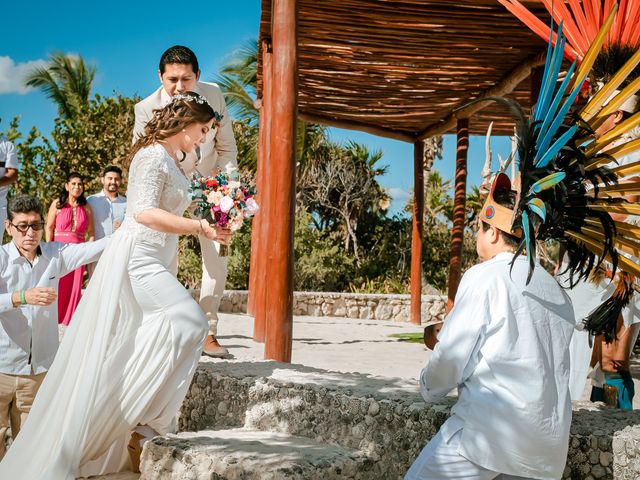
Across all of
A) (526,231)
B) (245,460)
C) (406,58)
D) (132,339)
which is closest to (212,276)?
(132,339)

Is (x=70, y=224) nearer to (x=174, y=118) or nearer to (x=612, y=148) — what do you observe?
(x=174, y=118)

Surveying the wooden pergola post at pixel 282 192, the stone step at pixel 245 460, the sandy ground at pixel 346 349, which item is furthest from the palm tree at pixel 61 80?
the stone step at pixel 245 460

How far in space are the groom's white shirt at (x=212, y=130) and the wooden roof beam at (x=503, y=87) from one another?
7.37ft

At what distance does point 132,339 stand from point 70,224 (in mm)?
3785

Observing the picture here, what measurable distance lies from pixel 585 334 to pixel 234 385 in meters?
2.14

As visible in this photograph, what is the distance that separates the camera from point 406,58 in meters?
7.42

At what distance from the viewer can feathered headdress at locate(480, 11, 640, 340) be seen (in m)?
2.48

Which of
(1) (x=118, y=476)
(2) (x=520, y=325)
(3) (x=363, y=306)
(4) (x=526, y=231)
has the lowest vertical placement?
(1) (x=118, y=476)

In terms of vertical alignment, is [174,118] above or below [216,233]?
above

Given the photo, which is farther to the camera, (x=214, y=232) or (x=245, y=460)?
(x=214, y=232)

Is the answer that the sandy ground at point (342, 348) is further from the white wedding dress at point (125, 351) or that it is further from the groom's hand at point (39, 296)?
the groom's hand at point (39, 296)

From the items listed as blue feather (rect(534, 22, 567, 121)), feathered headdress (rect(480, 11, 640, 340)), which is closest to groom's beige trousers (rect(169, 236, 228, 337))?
feathered headdress (rect(480, 11, 640, 340))

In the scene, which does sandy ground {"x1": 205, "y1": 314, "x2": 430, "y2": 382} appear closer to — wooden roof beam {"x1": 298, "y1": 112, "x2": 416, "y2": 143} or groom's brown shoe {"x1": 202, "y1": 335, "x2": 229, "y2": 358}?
groom's brown shoe {"x1": 202, "y1": 335, "x2": 229, "y2": 358}

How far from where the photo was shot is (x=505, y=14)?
20.4 feet
